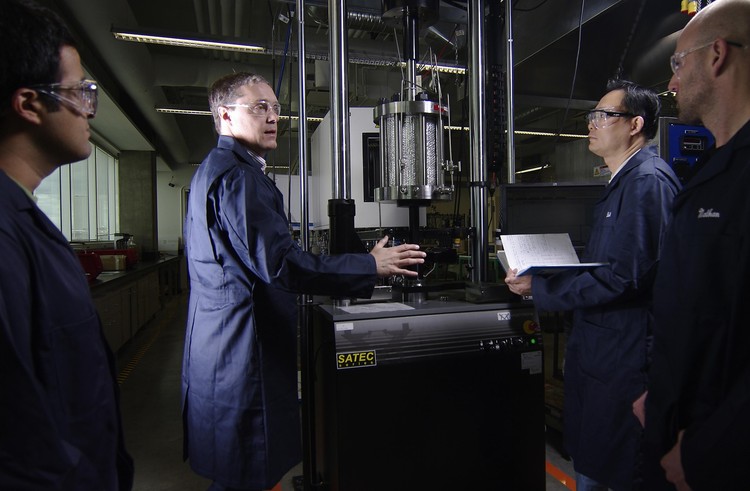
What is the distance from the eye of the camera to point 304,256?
1.28 m

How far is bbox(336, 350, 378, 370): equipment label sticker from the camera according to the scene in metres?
1.45

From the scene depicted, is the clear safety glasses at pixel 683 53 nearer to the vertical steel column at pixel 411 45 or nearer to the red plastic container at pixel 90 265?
the vertical steel column at pixel 411 45

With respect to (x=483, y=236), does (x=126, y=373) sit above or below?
below

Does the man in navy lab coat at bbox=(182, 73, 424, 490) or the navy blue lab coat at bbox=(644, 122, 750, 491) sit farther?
the man in navy lab coat at bbox=(182, 73, 424, 490)

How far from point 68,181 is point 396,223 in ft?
17.5

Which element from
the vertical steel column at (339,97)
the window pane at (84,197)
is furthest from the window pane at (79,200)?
the vertical steel column at (339,97)

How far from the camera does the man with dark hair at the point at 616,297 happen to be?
48.4 inches

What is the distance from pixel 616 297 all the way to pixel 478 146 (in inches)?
33.7

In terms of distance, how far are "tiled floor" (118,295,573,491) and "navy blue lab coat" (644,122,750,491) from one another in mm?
1588

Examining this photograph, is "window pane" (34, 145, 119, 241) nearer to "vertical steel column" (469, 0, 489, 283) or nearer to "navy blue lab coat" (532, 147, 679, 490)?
"vertical steel column" (469, 0, 489, 283)

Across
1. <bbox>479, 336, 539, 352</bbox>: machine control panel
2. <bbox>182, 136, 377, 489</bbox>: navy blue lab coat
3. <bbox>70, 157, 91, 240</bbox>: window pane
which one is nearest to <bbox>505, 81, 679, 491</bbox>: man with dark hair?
<bbox>479, 336, 539, 352</bbox>: machine control panel

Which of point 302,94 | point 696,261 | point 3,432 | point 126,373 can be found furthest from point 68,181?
point 696,261

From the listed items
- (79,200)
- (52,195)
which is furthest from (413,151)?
(79,200)

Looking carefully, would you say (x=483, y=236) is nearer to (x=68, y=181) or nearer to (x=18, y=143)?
(x=18, y=143)
